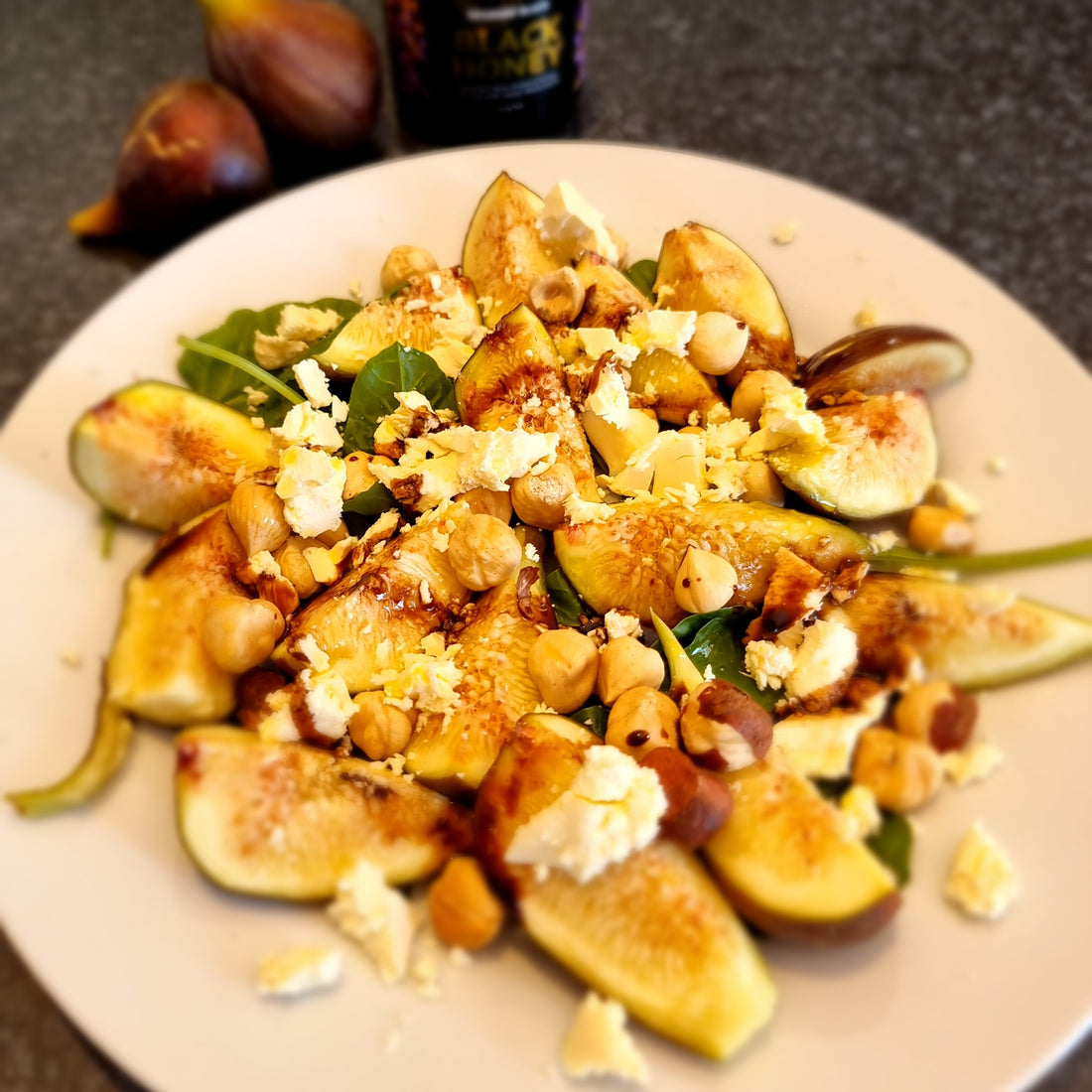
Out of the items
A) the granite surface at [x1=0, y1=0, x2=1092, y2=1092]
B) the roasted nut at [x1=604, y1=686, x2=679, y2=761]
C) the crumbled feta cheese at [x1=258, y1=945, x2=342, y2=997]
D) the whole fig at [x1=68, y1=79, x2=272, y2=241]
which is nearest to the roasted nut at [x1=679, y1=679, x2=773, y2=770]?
the roasted nut at [x1=604, y1=686, x2=679, y2=761]

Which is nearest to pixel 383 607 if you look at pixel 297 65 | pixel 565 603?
pixel 565 603

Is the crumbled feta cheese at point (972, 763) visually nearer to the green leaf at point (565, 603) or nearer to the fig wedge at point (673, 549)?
the fig wedge at point (673, 549)

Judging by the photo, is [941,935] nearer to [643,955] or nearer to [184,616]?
[643,955]

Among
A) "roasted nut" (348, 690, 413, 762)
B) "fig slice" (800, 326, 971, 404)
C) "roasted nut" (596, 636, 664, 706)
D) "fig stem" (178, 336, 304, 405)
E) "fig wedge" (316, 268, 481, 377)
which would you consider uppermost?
"fig slice" (800, 326, 971, 404)

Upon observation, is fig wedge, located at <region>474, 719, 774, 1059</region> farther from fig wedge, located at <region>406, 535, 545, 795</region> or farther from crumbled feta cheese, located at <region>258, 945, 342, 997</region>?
crumbled feta cheese, located at <region>258, 945, 342, 997</region>

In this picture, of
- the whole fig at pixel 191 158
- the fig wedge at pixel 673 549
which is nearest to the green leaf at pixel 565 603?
the fig wedge at pixel 673 549

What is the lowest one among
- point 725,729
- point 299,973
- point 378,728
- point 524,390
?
point 299,973

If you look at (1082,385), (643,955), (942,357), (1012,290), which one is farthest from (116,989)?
(1012,290)

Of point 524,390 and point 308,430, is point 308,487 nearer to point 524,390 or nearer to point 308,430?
point 308,430
